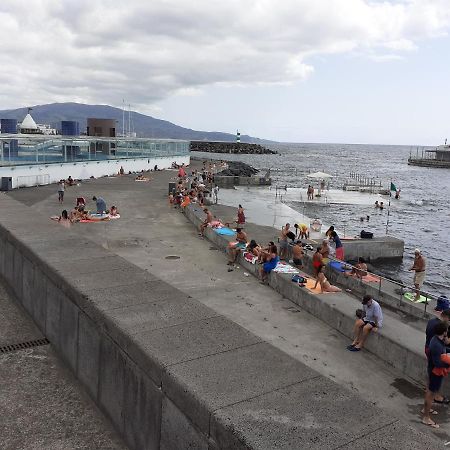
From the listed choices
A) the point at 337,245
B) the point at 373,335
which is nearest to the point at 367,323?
the point at 373,335

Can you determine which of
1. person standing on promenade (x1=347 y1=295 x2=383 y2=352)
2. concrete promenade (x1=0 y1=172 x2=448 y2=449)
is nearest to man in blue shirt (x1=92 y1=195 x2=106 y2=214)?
concrete promenade (x1=0 y1=172 x2=448 y2=449)

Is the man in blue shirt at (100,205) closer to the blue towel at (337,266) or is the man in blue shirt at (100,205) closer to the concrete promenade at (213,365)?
the concrete promenade at (213,365)

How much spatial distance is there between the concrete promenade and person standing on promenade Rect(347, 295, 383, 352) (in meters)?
0.27

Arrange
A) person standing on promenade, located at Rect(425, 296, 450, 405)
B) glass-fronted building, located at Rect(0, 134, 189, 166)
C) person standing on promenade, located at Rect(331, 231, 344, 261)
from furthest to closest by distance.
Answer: glass-fronted building, located at Rect(0, 134, 189, 166), person standing on promenade, located at Rect(331, 231, 344, 261), person standing on promenade, located at Rect(425, 296, 450, 405)

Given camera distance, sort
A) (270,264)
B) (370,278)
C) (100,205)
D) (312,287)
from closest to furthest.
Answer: (312,287)
(270,264)
(370,278)
(100,205)

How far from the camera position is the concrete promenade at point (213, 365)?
3.33 metres

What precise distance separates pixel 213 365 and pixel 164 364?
43 cm

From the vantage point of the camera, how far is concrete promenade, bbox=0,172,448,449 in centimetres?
333

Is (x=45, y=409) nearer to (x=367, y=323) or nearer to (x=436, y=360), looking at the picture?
(x=436, y=360)

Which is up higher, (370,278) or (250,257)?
(250,257)

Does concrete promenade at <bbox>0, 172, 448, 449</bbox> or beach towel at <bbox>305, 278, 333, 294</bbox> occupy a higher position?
concrete promenade at <bbox>0, 172, 448, 449</bbox>

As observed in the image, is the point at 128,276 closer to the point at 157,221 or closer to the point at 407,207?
A: the point at 157,221

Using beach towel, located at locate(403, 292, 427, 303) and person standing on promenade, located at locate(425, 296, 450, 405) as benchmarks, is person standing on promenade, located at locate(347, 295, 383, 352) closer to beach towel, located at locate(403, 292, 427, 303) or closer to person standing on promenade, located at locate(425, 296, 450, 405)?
person standing on promenade, located at locate(425, 296, 450, 405)

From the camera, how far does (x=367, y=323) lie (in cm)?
863
